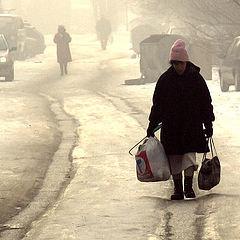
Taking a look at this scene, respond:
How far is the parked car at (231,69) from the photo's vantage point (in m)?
24.0

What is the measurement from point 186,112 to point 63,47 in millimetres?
25282

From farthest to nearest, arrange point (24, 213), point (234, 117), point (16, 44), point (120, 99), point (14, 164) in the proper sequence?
point (16, 44) < point (120, 99) < point (234, 117) < point (14, 164) < point (24, 213)

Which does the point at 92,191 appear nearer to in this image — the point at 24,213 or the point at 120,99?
the point at 24,213

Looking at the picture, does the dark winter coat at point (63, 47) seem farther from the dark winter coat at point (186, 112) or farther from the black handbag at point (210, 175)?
the black handbag at point (210, 175)

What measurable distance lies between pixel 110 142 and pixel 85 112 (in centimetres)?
525

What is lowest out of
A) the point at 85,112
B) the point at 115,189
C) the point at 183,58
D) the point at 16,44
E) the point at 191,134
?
the point at 16,44

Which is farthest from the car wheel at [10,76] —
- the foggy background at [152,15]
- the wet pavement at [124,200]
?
the wet pavement at [124,200]

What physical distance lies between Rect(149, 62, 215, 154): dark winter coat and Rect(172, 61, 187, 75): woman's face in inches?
1.8

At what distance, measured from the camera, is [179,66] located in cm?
948

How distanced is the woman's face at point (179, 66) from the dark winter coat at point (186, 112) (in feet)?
0.15

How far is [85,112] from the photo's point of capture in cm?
1958

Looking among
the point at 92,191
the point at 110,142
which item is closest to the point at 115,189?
the point at 92,191

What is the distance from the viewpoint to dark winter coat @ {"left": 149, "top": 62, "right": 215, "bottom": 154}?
947cm

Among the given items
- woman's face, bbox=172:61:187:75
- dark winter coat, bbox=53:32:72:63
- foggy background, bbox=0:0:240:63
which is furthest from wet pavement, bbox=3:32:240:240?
dark winter coat, bbox=53:32:72:63
